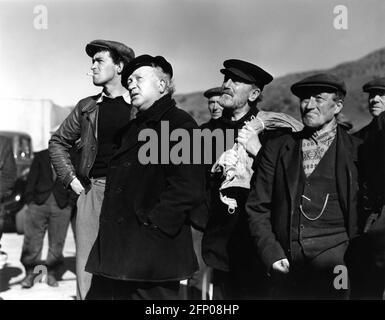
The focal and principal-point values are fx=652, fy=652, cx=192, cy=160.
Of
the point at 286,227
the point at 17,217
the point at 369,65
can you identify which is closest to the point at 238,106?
the point at 286,227

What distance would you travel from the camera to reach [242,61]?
172 inches

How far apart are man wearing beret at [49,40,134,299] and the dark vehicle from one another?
6548 millimetres

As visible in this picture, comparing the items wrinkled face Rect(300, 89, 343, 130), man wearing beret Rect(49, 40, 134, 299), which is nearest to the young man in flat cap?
man wearing beret Rect(49, 40, 134, 299)

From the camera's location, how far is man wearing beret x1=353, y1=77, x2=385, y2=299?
3791 millimetres

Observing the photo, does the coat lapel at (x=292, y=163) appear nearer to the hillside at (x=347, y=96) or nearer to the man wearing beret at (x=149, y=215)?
the man wearing beret at (x=149, y=215)

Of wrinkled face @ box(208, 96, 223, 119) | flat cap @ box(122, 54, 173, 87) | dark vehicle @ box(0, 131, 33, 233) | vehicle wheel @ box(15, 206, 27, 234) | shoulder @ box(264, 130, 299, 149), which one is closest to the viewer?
shoulder @ box(264, 130, 299, 149)

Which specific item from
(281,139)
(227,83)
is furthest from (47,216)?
(281,139)

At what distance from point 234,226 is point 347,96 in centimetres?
2206

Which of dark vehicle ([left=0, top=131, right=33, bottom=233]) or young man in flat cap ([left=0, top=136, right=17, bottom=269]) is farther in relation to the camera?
dark vehicle ([left=0, top=131, right=33, bottom=233])

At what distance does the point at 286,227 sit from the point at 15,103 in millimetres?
13231

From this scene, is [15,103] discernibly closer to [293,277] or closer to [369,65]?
[293,277]

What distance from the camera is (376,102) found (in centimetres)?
479

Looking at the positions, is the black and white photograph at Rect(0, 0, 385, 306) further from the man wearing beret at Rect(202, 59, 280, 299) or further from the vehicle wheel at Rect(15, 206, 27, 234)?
the vehicle wheel at Rect(15, 206, 27, 234)
